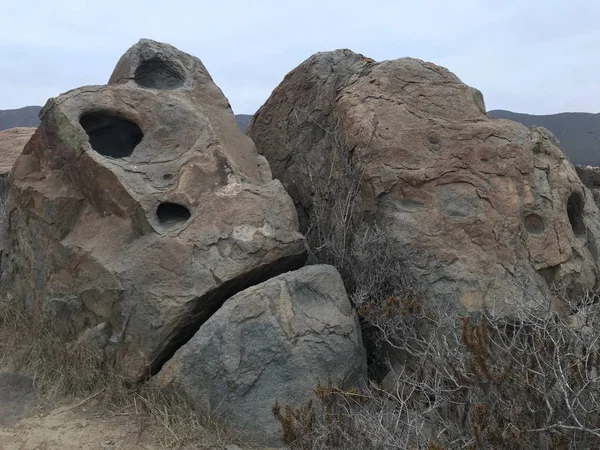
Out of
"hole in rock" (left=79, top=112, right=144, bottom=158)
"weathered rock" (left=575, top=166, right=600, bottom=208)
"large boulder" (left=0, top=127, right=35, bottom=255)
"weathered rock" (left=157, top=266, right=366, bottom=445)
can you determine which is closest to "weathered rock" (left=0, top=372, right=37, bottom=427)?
"weathered rock" (left=157, top=266, right=366, bottom=445)

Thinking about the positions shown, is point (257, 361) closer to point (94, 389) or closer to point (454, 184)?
point (94, 389)

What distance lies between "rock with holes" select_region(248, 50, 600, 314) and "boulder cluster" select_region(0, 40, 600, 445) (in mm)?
15

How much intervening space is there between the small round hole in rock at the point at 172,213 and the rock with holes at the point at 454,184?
4.00 ft

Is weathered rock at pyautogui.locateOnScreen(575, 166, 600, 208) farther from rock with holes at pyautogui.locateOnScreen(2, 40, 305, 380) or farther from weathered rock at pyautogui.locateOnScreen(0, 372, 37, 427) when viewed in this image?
weathered rock at pyautogui.locateOnScreen(0, 372, 37, 427)

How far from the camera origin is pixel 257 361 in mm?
3482

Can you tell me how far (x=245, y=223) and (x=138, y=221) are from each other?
0.71 metres

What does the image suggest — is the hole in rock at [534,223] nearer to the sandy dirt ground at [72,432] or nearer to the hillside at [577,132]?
the sandy dirt ground at [72,432]

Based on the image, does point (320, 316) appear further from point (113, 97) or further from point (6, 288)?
point (6, 288)

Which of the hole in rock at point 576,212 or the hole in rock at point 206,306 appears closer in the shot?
the hole in rock at point 206,306

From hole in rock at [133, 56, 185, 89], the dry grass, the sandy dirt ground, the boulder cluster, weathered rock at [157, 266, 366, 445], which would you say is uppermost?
hole in rock at [133, 56, 185, 89]

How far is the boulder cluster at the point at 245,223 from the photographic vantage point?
3.58m

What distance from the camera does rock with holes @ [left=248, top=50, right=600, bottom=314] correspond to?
4.20 metres

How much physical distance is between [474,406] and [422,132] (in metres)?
2.65

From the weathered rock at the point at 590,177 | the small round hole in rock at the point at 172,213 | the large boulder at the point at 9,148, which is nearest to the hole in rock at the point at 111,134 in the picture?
the small round hole in rock at the point at 172,213
